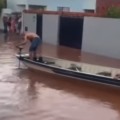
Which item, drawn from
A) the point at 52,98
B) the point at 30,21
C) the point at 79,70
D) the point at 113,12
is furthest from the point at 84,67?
the point at 30,21

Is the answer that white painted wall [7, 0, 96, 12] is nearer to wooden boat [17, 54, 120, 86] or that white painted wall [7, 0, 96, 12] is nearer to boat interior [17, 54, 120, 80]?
boat interior [17, 54, 120, 80]

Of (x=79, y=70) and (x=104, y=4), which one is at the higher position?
(x=104, y=4)

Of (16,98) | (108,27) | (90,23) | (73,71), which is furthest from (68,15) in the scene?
(16,98)

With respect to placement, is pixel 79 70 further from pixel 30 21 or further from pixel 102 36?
pixel 30 21

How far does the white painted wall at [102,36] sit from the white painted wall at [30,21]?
6.60 metres

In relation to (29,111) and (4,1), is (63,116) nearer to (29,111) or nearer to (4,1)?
(29,111)

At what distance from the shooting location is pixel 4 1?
37.0 metres

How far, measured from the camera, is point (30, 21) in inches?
1094

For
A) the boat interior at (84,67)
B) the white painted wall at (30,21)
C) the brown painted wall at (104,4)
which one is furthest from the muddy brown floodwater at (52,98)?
the white painted wall at (30,21)

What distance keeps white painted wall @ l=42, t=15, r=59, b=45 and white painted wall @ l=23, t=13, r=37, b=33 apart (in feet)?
5.09

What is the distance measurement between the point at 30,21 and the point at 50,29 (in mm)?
3536

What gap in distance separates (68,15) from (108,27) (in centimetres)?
463

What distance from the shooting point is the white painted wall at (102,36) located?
62.0 feet

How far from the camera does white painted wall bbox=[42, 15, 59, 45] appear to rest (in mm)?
24138
